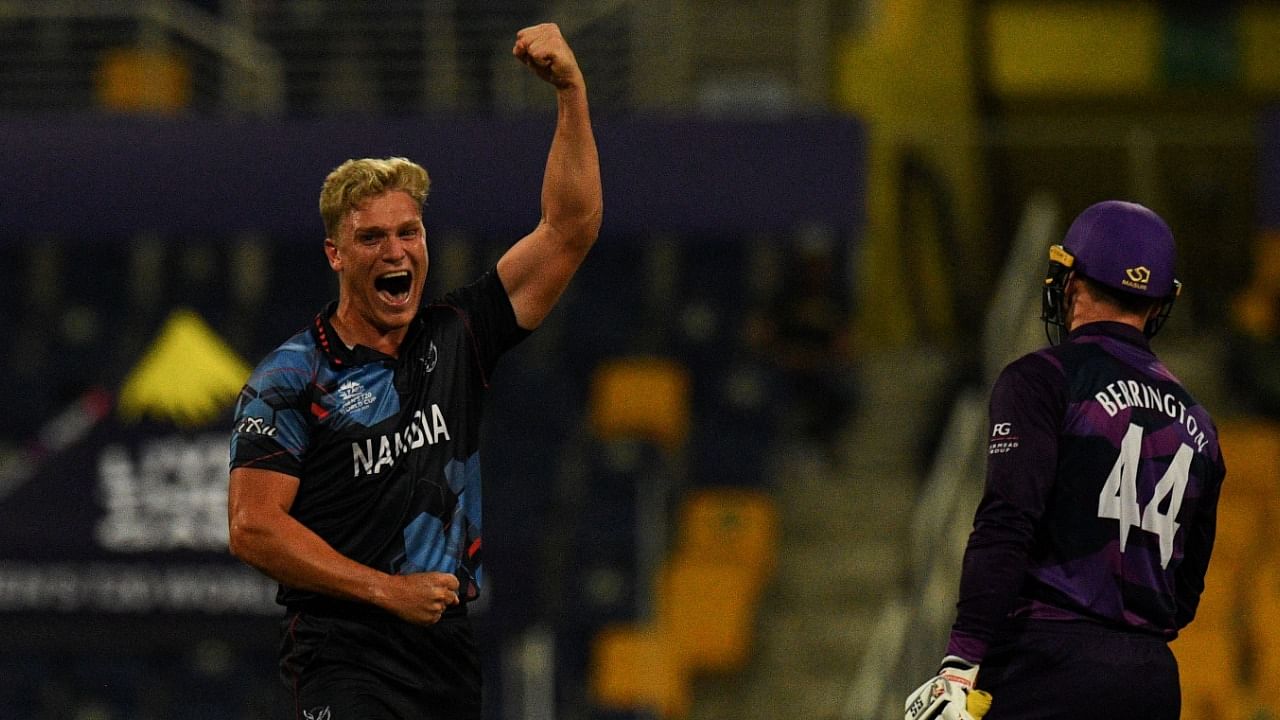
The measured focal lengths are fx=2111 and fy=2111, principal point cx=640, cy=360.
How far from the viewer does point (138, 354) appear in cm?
1422

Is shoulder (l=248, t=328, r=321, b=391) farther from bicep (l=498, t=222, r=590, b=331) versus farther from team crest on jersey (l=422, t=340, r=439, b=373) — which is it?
bicep (l=498, t=222, r=590, b=331)

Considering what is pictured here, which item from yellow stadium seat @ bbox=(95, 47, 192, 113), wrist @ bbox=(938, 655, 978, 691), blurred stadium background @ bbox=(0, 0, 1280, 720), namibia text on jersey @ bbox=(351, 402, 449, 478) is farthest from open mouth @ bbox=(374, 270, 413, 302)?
yellow stadium seat @ bbox=(95, 47, 192, 113)

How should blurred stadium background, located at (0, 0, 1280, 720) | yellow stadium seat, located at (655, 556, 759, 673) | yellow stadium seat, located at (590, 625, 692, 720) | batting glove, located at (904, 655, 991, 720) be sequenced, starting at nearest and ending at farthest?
batting glove, located at (904, 655, 991, 720)
yellow stadium seat, located at (590, 625, 692, 720)
blurred stadium background, located at (0, 0, 1280, 720)
yellow stadium seat, located at (655, 556, 759, 673)

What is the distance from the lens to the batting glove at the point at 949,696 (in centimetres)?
404

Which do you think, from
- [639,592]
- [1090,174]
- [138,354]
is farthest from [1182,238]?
[138,354]

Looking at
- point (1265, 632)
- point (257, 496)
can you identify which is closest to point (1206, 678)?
point (1265, 632)

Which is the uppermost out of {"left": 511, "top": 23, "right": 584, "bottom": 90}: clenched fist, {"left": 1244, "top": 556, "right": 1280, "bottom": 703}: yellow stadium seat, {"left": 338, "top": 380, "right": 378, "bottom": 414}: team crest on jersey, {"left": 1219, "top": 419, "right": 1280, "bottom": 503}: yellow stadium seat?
{"left": 511, "top": 23, "right": 584, "bottom": 90}: clenched fist

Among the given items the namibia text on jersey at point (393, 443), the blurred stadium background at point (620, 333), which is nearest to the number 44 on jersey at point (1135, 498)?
the namibia text on jersey at point (393, 443)

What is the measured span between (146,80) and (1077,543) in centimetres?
1017

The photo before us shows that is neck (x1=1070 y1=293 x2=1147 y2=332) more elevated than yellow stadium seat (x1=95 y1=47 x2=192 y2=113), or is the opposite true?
Answer: yellow stadium seat (x1=95 y1=47 x2=192 y2=113)

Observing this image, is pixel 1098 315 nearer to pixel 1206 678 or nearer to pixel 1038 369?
pixel 1038 369

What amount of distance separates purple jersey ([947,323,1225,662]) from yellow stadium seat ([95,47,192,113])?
32.2ft

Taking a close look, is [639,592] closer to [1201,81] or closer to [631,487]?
[631,487]

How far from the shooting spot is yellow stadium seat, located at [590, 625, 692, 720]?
10.8m
